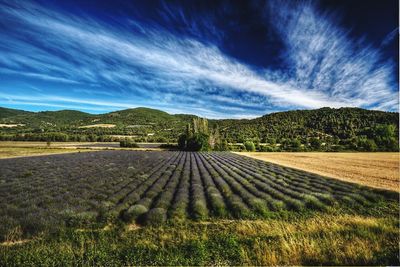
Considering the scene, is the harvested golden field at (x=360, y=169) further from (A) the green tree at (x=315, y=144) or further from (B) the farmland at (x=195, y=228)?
(A) the green tree at (x=315, y=144)

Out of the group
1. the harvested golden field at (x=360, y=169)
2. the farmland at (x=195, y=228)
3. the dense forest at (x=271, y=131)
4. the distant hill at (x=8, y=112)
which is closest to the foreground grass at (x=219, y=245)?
the farmland at (x=195, y=228)

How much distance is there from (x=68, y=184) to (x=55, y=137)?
81015mm

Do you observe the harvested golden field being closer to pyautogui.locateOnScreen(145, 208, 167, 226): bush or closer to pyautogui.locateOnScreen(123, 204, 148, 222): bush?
pyautogui.locateOnScreen(145, 208, 167, 226): bush

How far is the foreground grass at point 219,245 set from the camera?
4.39 meters

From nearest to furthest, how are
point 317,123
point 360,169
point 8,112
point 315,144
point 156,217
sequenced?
1. point 156,217
2. point 360,169
3. point 315,144
4. point 317,123
5. point 8,112

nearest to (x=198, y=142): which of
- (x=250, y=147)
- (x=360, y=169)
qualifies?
(x=250, y=147)

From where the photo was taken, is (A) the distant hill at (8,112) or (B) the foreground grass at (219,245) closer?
(B) the foreground grass at (219,245)

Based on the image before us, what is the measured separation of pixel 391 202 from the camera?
9672 millimetres

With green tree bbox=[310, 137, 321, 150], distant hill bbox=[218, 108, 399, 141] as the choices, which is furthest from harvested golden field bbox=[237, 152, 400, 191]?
distant hill bbox=[218, 108, 399, 141]

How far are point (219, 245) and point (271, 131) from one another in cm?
10901

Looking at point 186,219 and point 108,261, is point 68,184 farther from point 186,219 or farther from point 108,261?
point 108,261

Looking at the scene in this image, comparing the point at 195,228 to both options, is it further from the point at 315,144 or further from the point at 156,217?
the point at 315,144

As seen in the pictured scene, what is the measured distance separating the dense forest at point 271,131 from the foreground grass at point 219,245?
55241mm

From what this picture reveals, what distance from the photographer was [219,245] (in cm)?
515
